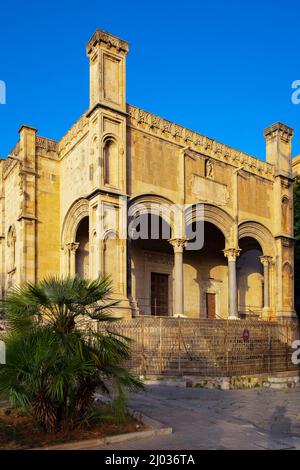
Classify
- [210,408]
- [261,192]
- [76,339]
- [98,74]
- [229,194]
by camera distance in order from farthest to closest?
[261,192], [229,194], [98,74], [210,408], [76,339]

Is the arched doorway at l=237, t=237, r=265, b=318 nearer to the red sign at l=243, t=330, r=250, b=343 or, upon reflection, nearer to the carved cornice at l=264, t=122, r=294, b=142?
the carved cornice at l=264, t=122, r=294, b=142

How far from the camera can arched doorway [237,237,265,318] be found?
25656mm

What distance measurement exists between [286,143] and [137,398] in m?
18.0

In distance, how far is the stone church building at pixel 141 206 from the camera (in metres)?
16.6

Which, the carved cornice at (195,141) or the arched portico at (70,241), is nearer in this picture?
the carved cornice at (195,141)

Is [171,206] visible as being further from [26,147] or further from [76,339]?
[76,339]

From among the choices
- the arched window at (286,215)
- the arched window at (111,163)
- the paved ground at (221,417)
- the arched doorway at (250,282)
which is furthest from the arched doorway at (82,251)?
the arched window at (286,215)

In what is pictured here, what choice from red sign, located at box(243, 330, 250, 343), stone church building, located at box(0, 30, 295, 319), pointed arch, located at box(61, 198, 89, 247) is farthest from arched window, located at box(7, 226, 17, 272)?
red sign, located at box(243, 330, 250, 343)

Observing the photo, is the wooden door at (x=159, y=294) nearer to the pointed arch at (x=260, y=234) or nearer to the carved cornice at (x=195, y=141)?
the pointed arch at (x=260, y=234)

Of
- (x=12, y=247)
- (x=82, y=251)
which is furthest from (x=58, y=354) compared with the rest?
(x=12, y=247)

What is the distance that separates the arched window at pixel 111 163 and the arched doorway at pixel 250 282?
10819mm

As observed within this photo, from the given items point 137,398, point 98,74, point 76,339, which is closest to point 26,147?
point 98,74

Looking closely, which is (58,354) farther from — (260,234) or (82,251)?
→ (260,234)
